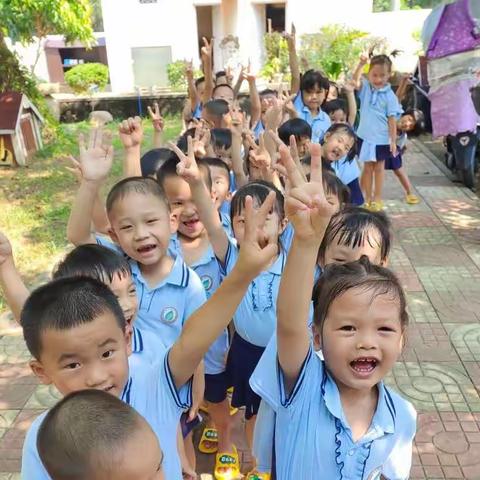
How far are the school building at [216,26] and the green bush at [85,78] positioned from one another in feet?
1.84

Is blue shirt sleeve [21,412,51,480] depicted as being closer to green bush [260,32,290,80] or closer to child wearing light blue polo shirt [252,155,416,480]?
child wearing light blue polo shirt [252,155,416,480]

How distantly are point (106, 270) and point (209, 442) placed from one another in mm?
1319

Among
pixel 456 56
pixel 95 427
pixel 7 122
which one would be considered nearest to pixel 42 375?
pixel 95 427

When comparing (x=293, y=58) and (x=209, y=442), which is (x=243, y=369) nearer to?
(x=209, y=442)

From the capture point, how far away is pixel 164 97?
40.5 ft

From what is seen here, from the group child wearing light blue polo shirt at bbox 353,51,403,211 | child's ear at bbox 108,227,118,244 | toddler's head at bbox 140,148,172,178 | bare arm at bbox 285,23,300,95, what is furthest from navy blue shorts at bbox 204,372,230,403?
child wearing light blue polo shirt at bbox 353,51,403,211

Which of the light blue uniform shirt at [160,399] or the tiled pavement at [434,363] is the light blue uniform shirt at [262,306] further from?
the tiled pavement at [434,363]

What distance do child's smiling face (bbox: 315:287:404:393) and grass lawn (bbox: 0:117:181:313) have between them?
335 cm

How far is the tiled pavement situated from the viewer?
2.51 m

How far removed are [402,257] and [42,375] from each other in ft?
12.8

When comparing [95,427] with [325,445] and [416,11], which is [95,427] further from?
[416,11]

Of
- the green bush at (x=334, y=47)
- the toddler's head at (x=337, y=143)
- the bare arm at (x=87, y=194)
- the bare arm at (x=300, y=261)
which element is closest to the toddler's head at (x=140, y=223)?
the bare arm at (x=87, y=194)

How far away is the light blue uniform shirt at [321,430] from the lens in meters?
1.35

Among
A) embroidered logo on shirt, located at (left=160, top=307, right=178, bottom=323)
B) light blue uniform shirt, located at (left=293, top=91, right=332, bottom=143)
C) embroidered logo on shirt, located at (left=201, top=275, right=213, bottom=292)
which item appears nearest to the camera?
embroidered logo on shirt, located at (left=160, top=307, right=178, bottom=323)
